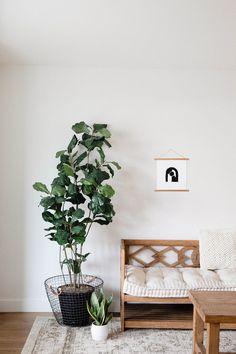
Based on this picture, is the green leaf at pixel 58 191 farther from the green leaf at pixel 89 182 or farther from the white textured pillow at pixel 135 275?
the white textured pillow at pixel 135 275

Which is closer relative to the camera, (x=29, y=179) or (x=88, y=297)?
(x=88, y=297)

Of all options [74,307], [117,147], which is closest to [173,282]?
[74,307]

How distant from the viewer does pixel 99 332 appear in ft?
11.8

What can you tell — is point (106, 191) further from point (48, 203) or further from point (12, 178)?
point (12, 178)

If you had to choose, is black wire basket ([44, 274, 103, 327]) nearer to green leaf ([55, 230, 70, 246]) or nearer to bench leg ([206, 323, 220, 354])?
green leaf ([55, 230, 70, 246])

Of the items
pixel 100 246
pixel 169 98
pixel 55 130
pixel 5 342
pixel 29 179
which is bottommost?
pixel 5 342

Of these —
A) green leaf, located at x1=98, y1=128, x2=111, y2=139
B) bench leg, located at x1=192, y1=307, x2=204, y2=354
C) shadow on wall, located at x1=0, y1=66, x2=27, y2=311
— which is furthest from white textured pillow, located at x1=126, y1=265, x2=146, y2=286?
green leaf, located at x1=98, y1=128, x2=111, y2=139

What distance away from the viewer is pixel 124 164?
14.3 ft

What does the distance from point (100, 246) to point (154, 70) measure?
1.82 m

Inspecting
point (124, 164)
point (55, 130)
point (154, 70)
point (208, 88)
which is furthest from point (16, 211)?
point (208, 88)

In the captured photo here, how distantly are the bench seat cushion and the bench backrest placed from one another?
1.22 ft

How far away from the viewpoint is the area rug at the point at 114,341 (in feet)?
11.3

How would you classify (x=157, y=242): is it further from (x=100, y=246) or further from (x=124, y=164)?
(x=124, y=164)

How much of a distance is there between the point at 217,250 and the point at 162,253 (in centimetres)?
55
